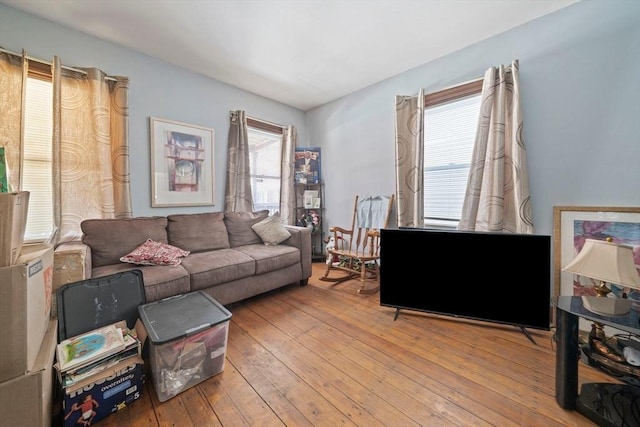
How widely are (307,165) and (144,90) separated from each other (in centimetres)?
218

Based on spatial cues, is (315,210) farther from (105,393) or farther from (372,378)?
(105,393)

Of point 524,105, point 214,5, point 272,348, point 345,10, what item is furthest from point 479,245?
point 214,5

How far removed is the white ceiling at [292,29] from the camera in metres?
1.92

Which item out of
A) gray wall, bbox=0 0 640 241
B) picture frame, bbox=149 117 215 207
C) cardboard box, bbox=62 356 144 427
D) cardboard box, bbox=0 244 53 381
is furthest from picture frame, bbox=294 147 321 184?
cardboard box, bbox=0 244 53 381

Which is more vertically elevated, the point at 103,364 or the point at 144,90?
the point at 144,90

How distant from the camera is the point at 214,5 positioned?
1900 millimetres

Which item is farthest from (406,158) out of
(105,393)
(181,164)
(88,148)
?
(88,148)

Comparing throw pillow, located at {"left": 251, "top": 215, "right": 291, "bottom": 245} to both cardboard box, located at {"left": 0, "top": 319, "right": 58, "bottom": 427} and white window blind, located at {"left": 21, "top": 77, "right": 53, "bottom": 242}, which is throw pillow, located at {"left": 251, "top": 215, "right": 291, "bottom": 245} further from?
cardboard box, located at {"left": 0, "top": 319, "right": 58, "bottom": 427}

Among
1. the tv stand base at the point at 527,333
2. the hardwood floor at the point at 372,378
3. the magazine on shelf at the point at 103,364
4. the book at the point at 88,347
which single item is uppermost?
the book at the point at 88,347

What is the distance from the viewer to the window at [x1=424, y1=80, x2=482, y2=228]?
8.36 ft

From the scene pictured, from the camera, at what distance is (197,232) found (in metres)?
2.63

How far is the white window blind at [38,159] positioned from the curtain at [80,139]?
0.09 meters

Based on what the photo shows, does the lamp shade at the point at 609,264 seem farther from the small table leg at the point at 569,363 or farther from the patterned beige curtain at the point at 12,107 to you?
the patterned beige curtain at the point at 12,107

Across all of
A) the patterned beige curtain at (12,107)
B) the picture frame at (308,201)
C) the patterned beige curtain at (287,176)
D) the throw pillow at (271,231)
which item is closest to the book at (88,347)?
the patterned beige curtain at (12,107)
